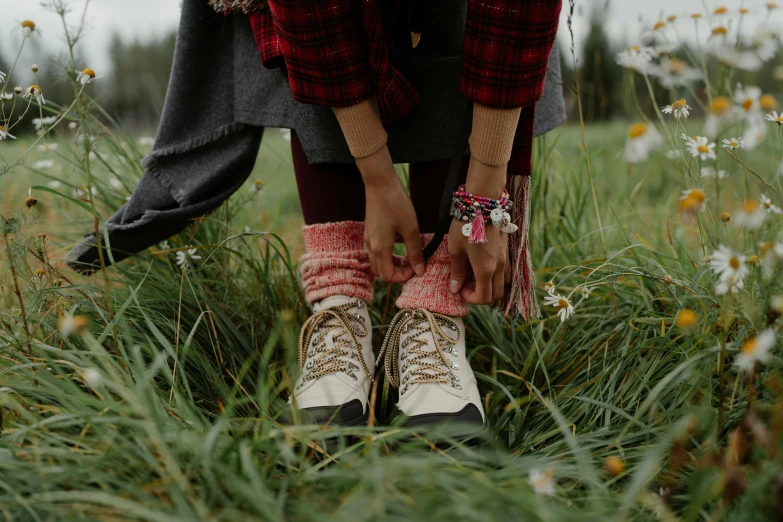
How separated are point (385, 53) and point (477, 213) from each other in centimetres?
26

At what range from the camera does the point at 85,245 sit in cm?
96

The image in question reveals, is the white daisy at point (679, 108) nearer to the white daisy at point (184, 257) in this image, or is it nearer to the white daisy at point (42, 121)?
the white daisy at point (184, 257)

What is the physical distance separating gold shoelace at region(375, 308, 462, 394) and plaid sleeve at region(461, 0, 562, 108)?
35 cm

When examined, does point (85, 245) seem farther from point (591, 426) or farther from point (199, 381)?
point (591, 426)

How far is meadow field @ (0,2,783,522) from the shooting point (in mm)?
497

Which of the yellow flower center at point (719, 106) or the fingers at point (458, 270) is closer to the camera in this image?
the yellow flower center at point (719, 106)

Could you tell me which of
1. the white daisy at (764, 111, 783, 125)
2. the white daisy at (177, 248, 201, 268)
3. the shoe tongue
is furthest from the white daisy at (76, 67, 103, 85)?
the white daisy at (764, 111, 783, 125)

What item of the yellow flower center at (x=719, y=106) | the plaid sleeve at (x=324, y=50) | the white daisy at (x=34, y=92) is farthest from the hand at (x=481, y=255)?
the white daisy at (x=34, y=92)

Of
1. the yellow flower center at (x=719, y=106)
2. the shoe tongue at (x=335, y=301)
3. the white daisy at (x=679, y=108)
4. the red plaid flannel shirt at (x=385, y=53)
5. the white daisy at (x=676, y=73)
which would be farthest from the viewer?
the shoe tongue at (x=335, y=301)

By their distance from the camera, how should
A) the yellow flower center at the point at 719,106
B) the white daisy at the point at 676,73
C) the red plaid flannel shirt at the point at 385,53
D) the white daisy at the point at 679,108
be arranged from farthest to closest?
the white daisy at the point at 679,108, the red plaid flannel shirt at the point at 385,53, the white daisy at the point at 676,73, the yellow flower center at the point at 719,106

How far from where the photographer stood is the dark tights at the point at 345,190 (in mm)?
916

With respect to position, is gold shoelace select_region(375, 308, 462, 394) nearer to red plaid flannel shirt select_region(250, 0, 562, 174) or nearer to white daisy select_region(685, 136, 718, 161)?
red plaid flannel shirt select_region(250, 0, 562, 174)

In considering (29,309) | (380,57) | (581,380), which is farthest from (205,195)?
(581,380)

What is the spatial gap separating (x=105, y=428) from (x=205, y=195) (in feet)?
1.77
